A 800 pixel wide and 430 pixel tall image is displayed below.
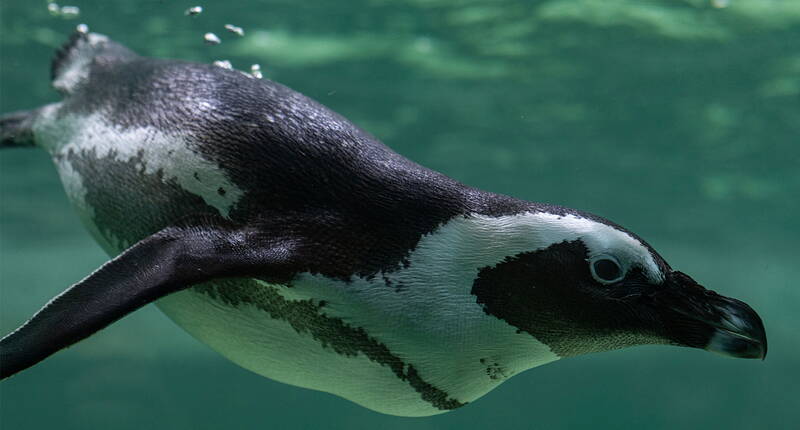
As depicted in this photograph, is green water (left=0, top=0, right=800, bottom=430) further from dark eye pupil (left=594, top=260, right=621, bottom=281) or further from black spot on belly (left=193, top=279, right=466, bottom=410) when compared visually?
dark eye pupil (left=594, top=260, right=621, bottom=281)

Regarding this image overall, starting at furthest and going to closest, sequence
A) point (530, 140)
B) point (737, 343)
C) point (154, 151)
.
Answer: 1. point (530, 140)
2. point (154, 151)
3. point (737, 343)

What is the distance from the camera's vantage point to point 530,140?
13805 millimetres

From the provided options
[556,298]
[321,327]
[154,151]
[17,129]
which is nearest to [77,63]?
[17,129]

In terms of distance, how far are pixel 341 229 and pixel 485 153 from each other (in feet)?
42.3

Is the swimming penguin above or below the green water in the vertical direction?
below

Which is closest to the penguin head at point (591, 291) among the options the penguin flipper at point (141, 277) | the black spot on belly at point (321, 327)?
the black spot on belly at point (321, 327)

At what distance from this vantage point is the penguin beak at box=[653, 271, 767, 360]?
6.37ft

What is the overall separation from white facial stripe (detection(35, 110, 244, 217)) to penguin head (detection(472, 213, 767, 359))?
91 cm

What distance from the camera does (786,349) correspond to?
937 inches

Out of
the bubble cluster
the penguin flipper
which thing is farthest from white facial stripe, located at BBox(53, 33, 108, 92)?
the bubble cluster

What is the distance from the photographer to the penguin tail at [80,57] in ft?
10.6

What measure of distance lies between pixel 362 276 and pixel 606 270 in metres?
0.74

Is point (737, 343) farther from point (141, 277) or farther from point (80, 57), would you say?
point (80, 57)

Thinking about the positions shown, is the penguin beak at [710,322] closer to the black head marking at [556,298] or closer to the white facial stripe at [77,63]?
the black head marking at [556,298]
